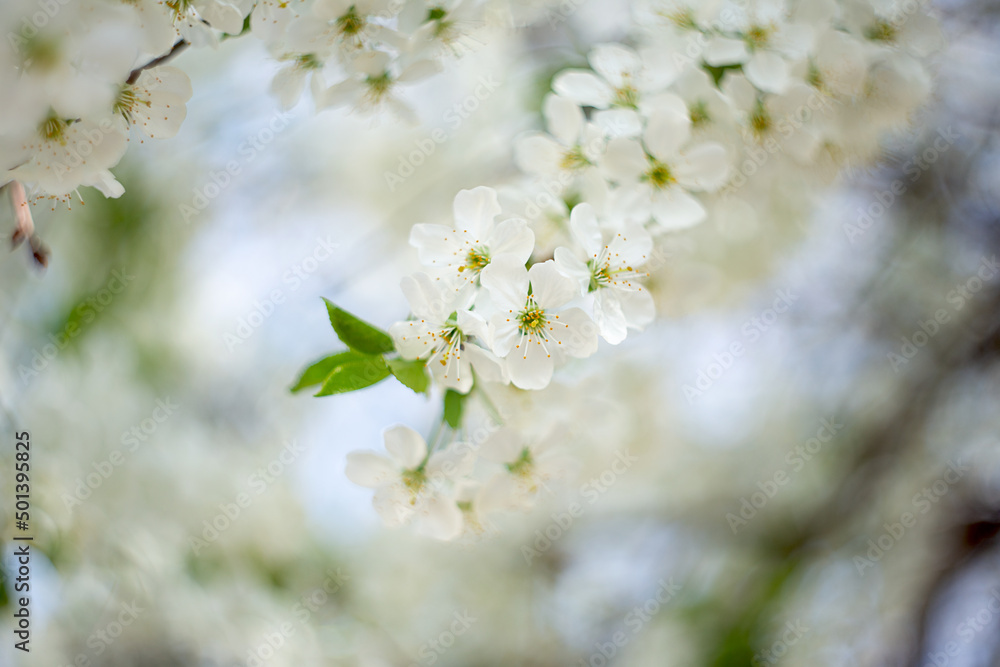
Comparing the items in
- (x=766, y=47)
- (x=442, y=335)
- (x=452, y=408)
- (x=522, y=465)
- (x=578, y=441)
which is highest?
(x=766, y=47)

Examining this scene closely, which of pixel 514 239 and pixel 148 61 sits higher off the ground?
pixel 148 61

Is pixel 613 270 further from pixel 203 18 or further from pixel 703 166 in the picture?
pixel 203 18

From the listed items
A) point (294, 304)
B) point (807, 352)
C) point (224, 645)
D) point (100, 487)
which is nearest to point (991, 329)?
point (807, 352)

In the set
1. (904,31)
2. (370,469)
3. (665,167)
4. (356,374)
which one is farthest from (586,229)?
(904,31)

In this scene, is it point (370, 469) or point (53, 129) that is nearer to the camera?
point (53, 129)

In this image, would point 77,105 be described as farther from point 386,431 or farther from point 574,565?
point 574,565

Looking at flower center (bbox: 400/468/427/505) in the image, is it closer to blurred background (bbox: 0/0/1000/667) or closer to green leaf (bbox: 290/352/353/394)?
green leaf (bbox: 290/352/353/394)

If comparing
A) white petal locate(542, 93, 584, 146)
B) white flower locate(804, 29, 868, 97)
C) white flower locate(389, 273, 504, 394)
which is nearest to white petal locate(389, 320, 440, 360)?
white flower locate(389, 273, 504, 394)

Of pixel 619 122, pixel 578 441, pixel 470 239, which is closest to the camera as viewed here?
pixel 470 239
